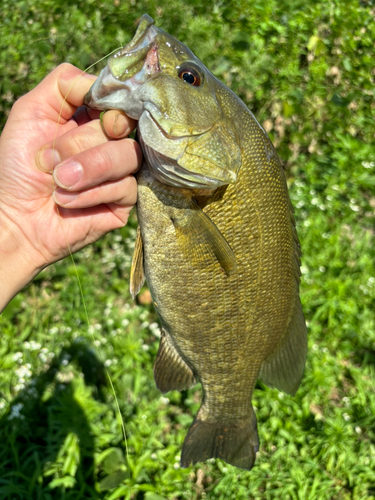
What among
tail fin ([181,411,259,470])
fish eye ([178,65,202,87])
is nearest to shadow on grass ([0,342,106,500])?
tail fin ([181,411,259,470])

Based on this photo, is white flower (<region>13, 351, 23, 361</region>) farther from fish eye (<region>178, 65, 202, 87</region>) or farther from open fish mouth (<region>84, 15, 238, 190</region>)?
fish eye (<region>178, 65, 202, 87</region>)

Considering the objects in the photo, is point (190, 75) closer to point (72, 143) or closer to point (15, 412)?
point (72, 143)

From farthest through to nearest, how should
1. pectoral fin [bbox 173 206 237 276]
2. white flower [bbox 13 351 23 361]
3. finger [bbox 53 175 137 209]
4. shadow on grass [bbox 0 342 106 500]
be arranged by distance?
white flower [bbox 13 351 23 361]
shadow on grass [bbox 0 342 106 500]
finger [bbox 53 175 137 209]
pectoral fin [bbox 173 206 237 276]

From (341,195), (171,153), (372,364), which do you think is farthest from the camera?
(341,195)

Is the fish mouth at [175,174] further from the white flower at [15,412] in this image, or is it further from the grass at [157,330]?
the white flower at [15,412]

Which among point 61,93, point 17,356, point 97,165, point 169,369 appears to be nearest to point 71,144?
point 97,165

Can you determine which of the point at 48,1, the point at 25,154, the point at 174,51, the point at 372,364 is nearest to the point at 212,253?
the point at 174,51

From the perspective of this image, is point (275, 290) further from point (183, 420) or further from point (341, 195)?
point (341, 195)
